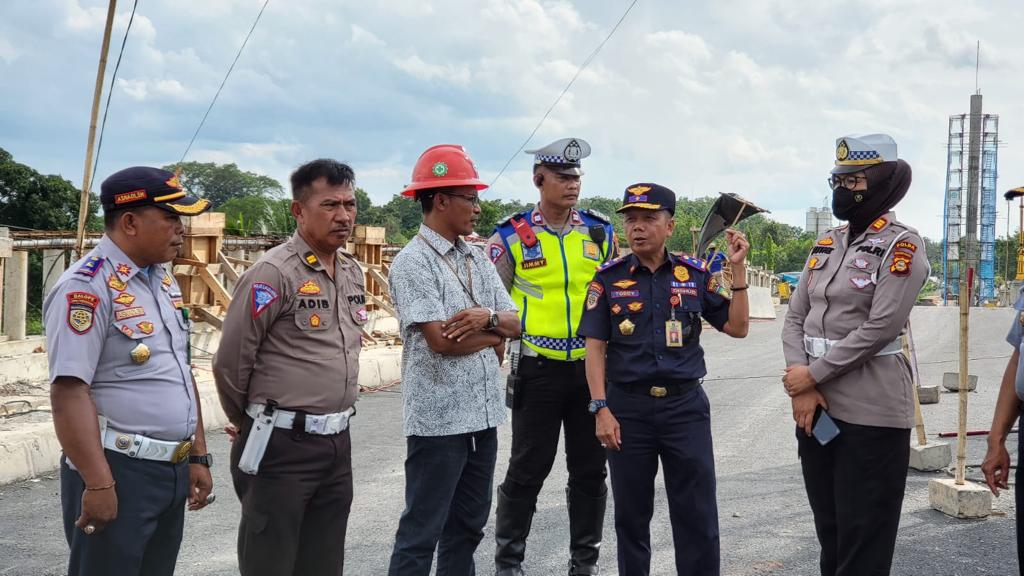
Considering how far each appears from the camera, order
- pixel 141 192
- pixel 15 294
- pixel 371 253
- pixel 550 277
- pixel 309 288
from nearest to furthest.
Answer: pixel 141 192, pixel 309 288, pixel 550 277, pixel 15 294, pixel 371 253

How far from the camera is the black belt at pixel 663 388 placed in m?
3.99

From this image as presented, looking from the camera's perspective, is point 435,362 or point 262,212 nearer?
point 435,362

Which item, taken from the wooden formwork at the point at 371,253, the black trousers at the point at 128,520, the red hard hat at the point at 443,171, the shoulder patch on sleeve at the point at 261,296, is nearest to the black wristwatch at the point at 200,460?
the black trousers at the point at 128,520

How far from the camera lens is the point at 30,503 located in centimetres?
602

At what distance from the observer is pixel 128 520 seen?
2.90 meters

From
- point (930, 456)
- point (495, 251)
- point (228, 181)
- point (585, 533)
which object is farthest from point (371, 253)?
point (228, 181)

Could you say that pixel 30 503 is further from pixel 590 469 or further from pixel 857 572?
pixel 857 572

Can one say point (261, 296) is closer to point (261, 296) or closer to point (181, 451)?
point (261, 296)

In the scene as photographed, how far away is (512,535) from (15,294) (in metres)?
9.33

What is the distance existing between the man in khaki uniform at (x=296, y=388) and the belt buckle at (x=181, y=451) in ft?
0.68

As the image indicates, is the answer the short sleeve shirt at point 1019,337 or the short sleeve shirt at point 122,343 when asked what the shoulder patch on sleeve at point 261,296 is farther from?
the short sleeve shirt at point 1019,337

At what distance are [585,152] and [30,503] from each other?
14.4 ft

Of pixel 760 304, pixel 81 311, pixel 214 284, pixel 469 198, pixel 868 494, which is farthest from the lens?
pixel 760 304

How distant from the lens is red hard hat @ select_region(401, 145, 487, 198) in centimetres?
376
